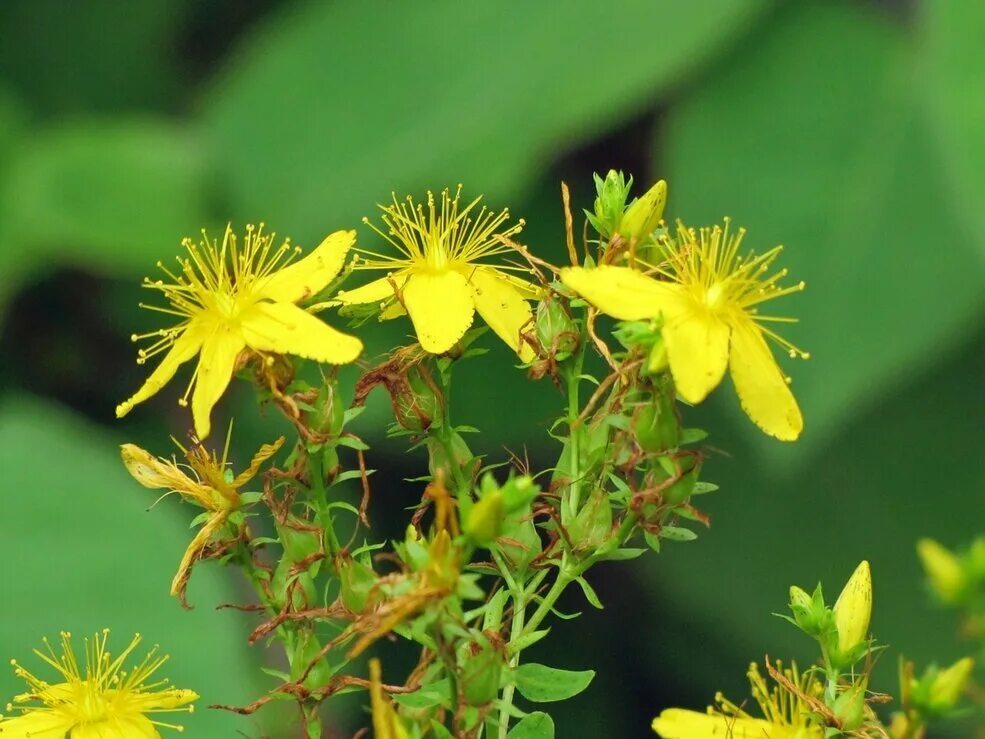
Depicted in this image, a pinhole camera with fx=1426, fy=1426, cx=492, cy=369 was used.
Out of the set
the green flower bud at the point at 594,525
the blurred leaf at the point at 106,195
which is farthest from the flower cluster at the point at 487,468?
the blurred leaf at the point at 106,195

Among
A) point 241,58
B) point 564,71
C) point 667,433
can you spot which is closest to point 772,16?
point 564,71

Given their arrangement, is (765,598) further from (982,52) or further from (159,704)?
(159,704)

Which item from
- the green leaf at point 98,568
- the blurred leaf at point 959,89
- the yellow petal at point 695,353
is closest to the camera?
the yellow petal at point 695,353

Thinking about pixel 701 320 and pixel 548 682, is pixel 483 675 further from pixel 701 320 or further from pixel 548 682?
pixel 701 320

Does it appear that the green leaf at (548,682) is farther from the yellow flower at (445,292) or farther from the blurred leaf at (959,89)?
the blurred leaf at (959,89)

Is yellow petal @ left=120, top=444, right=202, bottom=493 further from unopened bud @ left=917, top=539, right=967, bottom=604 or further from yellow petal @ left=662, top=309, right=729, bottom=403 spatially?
unopened bud @ left=917, top=539, right=967, bottom=604

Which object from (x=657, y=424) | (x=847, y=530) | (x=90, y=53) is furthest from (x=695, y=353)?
(x=90, y=53)
